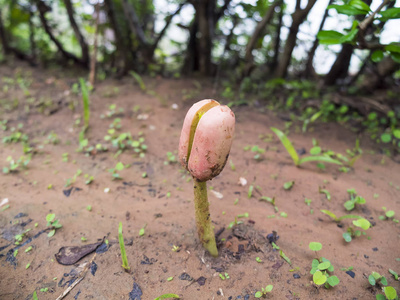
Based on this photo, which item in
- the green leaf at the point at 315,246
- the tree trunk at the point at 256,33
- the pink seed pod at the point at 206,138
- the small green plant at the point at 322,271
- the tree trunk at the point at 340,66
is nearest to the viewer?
the pink seed pod at the point at 206,138

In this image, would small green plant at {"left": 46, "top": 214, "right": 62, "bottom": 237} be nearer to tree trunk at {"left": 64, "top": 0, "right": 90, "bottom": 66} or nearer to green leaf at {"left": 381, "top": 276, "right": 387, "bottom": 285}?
green leaf at {"left": 381, "top": 276, "right": 387, "bottom": 285}

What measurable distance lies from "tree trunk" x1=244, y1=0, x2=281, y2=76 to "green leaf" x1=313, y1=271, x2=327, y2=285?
261cm

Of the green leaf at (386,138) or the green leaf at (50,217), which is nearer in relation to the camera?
the green leaf at (50,217)

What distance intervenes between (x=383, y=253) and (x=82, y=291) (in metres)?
1.59

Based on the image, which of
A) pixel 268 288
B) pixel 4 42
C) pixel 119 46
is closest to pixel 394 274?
pixel 268 288

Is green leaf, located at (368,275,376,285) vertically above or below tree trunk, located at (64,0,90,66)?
below

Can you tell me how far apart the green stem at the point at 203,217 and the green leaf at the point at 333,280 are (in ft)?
1.83

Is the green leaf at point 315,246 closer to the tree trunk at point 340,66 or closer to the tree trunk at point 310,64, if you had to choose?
the tree trunk at point 340,66

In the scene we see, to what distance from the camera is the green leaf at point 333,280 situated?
4.33ft

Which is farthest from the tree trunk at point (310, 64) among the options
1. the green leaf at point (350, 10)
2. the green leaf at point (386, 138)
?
the green leaf at point (350, 10)

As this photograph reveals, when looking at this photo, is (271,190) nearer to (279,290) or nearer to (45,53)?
(279,290)

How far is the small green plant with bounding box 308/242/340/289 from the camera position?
1.31m

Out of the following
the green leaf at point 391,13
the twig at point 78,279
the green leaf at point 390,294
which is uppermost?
the green leaf at point 391,13

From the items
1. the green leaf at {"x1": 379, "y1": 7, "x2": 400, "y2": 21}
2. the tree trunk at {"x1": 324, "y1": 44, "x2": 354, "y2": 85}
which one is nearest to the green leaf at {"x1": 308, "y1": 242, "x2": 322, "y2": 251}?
the green leaf at {"x1": 379, "y1": 7, "x2": 400, "y2": 21}
